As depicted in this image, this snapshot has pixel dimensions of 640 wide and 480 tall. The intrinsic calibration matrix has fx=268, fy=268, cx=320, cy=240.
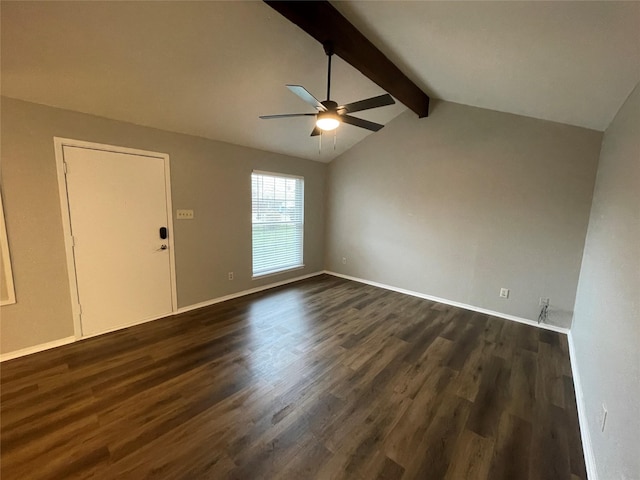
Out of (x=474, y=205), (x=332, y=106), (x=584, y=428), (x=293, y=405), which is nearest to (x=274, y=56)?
(x=332, y=106)

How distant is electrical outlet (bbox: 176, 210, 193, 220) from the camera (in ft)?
11.6

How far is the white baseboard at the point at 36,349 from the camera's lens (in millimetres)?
2504

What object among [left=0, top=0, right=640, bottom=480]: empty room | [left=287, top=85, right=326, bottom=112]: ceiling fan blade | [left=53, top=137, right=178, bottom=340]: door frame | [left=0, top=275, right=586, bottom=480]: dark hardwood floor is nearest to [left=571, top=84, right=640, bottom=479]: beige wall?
[left=0, top=0, right=640, bottom=480]: empty room

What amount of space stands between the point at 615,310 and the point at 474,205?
2.46 meters

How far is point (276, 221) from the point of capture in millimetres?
4871

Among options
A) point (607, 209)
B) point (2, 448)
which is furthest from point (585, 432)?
point (2, 448)

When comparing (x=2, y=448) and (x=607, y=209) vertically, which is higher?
(x=607, y=209)

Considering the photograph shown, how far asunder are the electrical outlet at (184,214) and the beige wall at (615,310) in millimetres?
4122

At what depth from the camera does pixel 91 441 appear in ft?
5.58

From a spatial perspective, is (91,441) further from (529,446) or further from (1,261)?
(529,446)

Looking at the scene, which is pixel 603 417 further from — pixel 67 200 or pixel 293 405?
pixel 67 200

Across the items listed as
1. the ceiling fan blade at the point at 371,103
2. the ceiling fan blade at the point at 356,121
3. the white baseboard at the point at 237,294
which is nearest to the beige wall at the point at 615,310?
the ceiling fan blade at the point at 371,103

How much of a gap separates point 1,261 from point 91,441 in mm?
1918

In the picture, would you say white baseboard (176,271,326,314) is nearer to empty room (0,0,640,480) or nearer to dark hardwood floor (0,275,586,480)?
empty room (0,0,640,480)
